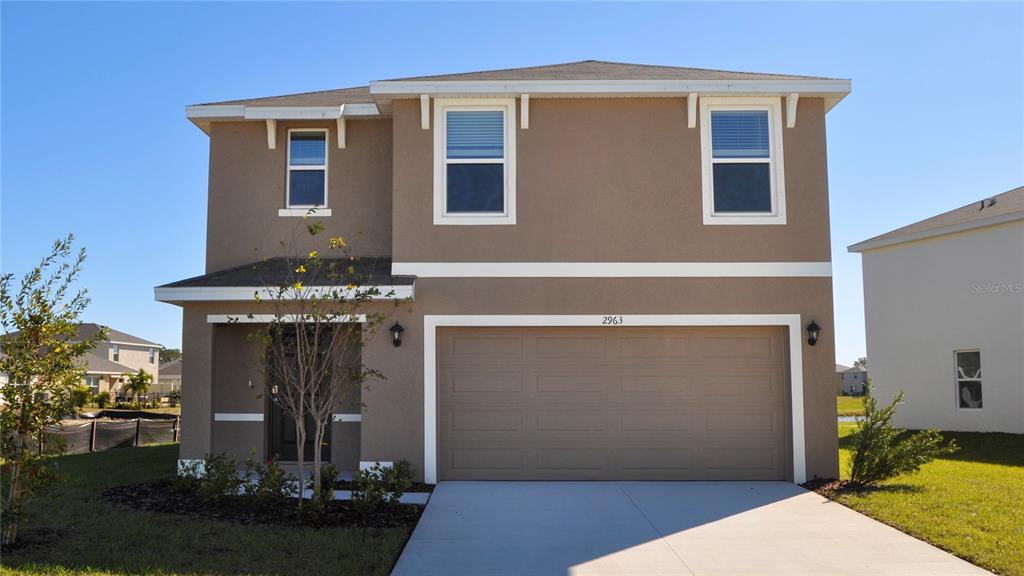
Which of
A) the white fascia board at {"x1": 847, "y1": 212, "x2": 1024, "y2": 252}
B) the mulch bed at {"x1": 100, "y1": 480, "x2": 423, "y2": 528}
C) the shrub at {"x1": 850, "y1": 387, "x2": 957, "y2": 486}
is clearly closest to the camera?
the mulch bed at {"x1": 100, "y1": 480, "x2": 423, "y2": 528}

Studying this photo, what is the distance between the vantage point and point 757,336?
37.4 ft

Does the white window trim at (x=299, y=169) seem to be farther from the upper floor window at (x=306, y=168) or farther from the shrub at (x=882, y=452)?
the shrub at (x=882, y=452)

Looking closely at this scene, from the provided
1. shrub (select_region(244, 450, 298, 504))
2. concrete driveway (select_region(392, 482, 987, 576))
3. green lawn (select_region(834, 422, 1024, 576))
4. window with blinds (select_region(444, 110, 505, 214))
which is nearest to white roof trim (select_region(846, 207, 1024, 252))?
green lawn (select_region(834, 422, 1024, 576))

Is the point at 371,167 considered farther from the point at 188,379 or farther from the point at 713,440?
the point at 713,440

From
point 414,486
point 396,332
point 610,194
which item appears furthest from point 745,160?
point 414,486

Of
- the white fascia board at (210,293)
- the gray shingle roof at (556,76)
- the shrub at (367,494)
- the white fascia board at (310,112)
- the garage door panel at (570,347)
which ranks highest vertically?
the gray shingle roof at (556,76)

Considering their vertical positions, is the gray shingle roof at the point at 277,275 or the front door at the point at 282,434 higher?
the gray shingle roof at the point at 277,275

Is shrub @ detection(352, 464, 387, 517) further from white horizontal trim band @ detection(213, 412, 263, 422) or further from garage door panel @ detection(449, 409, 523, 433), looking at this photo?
white horizontal trim band @ detection(213, 412, 263, 422)

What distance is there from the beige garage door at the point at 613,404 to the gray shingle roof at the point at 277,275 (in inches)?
48.8

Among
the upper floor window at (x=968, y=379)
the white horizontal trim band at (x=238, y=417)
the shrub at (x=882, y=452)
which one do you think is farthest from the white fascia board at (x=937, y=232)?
the white horizontal trim band at (x=238, y=417)

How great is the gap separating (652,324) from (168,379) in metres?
55.5

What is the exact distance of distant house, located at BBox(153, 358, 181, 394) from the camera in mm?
53556

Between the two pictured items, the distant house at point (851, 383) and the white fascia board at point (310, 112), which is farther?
the distant house at point (851, 383)

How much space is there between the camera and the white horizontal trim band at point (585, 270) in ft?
37.1
